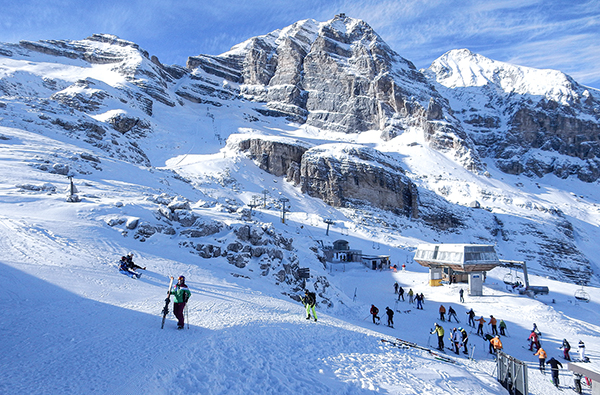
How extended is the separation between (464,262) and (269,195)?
46.1 metres

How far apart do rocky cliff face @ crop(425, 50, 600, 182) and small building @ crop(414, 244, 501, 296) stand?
112 metres

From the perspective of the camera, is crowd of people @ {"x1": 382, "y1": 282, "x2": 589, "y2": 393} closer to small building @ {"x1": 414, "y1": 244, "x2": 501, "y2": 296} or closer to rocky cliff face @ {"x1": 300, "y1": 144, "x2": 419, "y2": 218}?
small building @ {"x1": 414, "y1": 244, "x2": 501, "y2": 296}

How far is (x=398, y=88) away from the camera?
386 feet

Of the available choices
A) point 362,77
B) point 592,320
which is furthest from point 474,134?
point 592,320

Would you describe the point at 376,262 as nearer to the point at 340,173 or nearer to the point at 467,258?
the point at 467,258

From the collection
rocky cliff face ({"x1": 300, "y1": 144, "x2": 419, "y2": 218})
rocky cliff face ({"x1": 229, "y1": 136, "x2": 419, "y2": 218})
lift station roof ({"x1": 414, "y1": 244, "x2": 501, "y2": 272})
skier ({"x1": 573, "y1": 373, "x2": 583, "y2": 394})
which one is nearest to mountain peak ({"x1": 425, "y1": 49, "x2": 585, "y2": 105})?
rocky cliff face ({"x1": 300, "y1": 144, "x2": 419, "y2": 218})

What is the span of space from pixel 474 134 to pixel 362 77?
58.6 metres

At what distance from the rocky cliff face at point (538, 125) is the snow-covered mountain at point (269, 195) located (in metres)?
0.85

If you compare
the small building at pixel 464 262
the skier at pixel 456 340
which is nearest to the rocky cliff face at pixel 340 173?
the small building at pixel 464 262

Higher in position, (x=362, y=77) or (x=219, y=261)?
(x=362, y=77)

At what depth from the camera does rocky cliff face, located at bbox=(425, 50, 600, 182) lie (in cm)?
12231

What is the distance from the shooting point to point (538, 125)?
13525 cm

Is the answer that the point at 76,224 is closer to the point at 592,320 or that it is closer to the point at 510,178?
the point at 592,320

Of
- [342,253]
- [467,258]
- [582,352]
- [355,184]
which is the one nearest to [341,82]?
[355,184]
